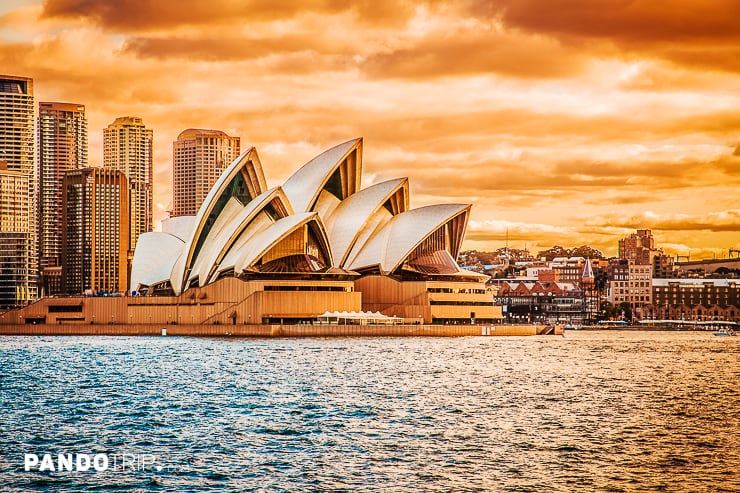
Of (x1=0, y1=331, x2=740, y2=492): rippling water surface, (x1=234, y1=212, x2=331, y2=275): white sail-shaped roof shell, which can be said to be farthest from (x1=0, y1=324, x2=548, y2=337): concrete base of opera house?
(x1=0, y1=331, x2=740, y2=492): rippling water surface

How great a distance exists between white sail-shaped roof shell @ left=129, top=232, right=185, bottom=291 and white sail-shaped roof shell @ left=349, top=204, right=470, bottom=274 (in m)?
19.1

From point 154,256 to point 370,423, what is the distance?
76187mm

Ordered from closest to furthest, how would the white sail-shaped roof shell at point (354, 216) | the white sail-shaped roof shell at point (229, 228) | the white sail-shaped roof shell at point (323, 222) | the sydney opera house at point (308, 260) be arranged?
the sydney opera house at point (308, 260), the white sail-shaped roof shell at point (229, 228), the white sail-shaped roof shell at point (323, 222), the white sail-shaped roof shell at point (354, 216)

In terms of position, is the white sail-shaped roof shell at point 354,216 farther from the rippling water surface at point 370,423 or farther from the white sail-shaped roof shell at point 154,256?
the rippling water surface at point 370,423

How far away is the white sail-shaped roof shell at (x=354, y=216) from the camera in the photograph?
327ft

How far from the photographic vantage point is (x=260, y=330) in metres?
90.0

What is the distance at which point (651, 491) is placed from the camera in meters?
25.0

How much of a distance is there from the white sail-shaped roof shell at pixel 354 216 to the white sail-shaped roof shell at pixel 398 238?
113cm

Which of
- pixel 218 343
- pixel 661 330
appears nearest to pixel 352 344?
pixel 218 343

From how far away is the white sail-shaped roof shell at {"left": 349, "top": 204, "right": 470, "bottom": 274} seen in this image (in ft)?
325

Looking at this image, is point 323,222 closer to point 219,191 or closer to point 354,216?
point 354,216

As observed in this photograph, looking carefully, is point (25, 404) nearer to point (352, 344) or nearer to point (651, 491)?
point (651, 491)

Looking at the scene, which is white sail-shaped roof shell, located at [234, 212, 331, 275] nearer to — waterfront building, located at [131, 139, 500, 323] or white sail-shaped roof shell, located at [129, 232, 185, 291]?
waterfront building, located at [131, 139, 500, 323]

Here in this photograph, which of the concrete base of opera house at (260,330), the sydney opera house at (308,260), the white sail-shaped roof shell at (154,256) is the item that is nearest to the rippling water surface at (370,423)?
the concrete base of opera house at (260,330)
